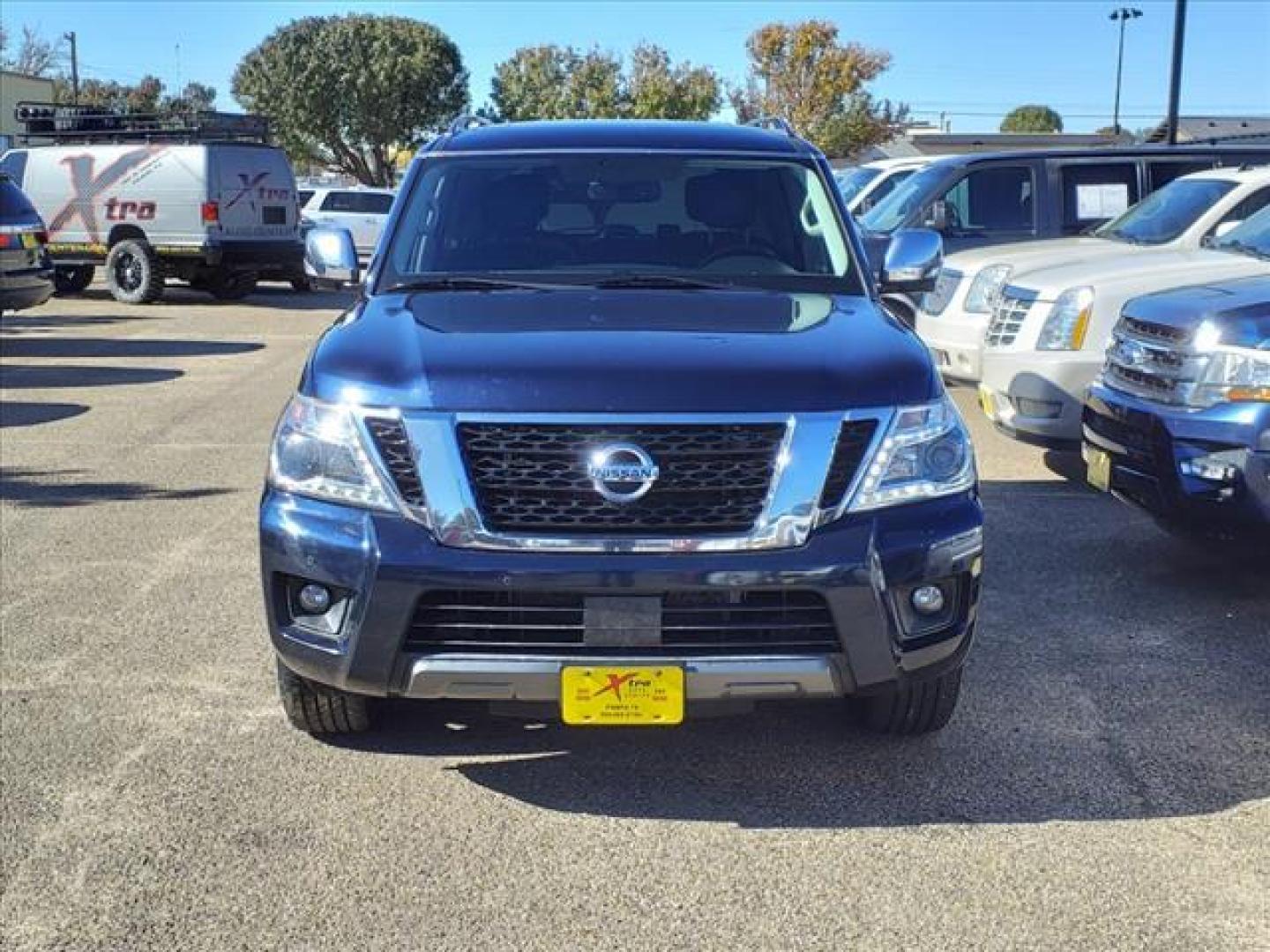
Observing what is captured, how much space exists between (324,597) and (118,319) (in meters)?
15.5

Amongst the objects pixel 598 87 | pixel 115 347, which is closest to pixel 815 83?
pixel 598 87

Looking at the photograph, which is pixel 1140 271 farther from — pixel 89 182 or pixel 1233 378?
pixel 89 182

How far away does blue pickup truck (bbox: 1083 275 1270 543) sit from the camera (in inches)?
209

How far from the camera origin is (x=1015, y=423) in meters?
7.71

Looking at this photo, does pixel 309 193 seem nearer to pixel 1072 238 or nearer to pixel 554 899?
pixel 1072 238

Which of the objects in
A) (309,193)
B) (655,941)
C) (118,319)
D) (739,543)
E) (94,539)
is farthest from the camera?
(309,193)

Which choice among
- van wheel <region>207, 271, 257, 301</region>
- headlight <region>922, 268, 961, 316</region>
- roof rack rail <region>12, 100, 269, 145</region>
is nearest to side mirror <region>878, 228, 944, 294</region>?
headlight <region>922, 268, 961, 316</region>

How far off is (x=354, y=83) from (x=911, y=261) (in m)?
50.5

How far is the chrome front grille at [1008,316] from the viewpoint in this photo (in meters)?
8.02

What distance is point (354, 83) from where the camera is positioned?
52344 millimetres

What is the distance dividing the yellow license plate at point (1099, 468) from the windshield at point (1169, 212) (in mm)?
3472

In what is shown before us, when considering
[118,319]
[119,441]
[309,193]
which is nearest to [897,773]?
[119,441]

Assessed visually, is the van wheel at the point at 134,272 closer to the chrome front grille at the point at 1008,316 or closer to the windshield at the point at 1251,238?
the chrome front grille at the point at 1008,316

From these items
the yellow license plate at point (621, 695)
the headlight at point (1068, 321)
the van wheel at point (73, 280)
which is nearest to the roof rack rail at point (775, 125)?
the headlight at point (1068, 321)
